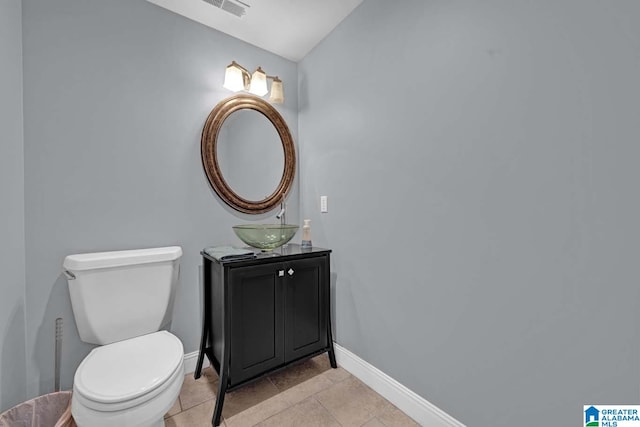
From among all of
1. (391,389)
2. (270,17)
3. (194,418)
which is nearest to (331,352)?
(391,389)

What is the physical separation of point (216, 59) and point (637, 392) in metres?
2.63

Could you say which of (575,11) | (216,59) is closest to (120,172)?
(216,59)

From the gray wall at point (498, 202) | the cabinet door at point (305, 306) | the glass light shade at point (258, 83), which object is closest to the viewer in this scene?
the gray wall at point (498, 202)

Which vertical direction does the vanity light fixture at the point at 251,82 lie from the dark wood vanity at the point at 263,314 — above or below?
above

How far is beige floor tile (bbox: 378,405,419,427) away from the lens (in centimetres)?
136

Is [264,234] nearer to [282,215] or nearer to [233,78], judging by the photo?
[282,215]

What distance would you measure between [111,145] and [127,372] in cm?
123

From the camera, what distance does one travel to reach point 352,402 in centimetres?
152

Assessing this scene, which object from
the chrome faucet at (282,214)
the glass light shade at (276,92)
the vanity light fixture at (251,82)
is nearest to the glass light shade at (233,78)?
the vanity light fixture at (251,82)

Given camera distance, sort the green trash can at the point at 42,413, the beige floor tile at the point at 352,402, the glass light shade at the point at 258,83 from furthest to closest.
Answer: the glass light shade at the point at 258,83 → the beige floor tile at the point at 352,402 → the green trash can at the point at 42,413

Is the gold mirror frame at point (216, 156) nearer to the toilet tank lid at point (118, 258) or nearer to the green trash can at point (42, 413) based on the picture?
the toilet tank lid at point (118, 258)

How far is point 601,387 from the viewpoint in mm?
855

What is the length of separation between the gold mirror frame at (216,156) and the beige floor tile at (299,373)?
1167 mm

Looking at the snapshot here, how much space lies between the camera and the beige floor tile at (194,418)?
4.49 ft
